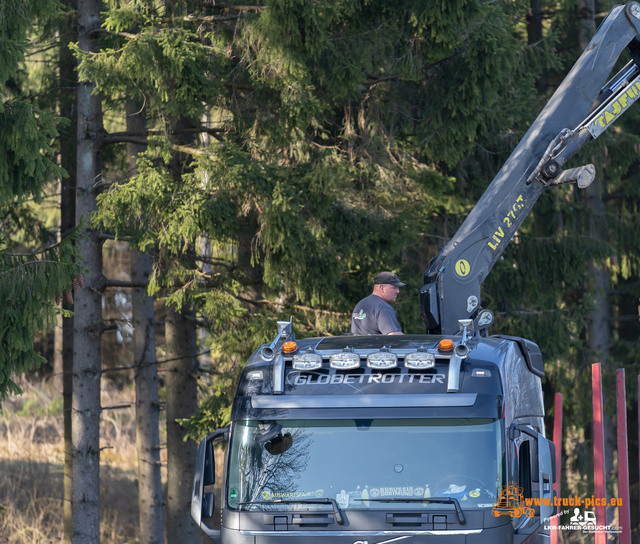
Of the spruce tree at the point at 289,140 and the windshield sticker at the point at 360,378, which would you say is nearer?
the windshield sticker at the point at 360,378

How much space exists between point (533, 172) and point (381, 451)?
425cm

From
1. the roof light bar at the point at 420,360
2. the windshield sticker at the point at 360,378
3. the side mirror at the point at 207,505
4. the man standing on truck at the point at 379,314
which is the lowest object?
the side mirror at the point at 207,505

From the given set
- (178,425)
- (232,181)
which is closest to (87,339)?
(178,425)

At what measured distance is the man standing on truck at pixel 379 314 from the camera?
7.70 meters

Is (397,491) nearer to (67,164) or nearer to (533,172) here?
(533,172)

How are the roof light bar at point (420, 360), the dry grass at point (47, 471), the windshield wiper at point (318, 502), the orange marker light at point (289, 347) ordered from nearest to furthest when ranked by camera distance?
the windshield wiper at point (318, 502) < the roof light bar at point (420, 360) < the orange marker light at point (289, 347) < the dry grass at point (47, 471)

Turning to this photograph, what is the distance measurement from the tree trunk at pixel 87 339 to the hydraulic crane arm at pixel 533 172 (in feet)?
18.0

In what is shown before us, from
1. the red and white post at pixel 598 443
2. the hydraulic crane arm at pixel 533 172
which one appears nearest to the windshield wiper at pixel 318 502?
the hydraulic crane arm at pixel 533 172

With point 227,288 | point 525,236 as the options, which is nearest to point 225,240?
point 227,288

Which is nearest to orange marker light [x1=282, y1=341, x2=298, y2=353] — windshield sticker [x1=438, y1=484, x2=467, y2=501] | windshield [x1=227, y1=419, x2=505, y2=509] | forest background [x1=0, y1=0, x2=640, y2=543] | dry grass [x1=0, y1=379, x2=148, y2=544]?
windshield [x1=227, y1=419, x2=505, y2=509]

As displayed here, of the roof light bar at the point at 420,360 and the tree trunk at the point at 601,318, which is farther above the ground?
the tree trunk at the point at 601,318

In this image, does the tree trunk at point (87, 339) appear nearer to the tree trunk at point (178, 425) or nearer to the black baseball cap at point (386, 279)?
the tree trunk at point (178, 425)

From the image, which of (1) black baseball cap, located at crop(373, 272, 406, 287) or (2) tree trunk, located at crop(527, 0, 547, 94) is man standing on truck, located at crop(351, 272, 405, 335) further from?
(2) tree trunk, located at crop(527, 0, 547, 94)

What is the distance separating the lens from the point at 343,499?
5.48 meters
